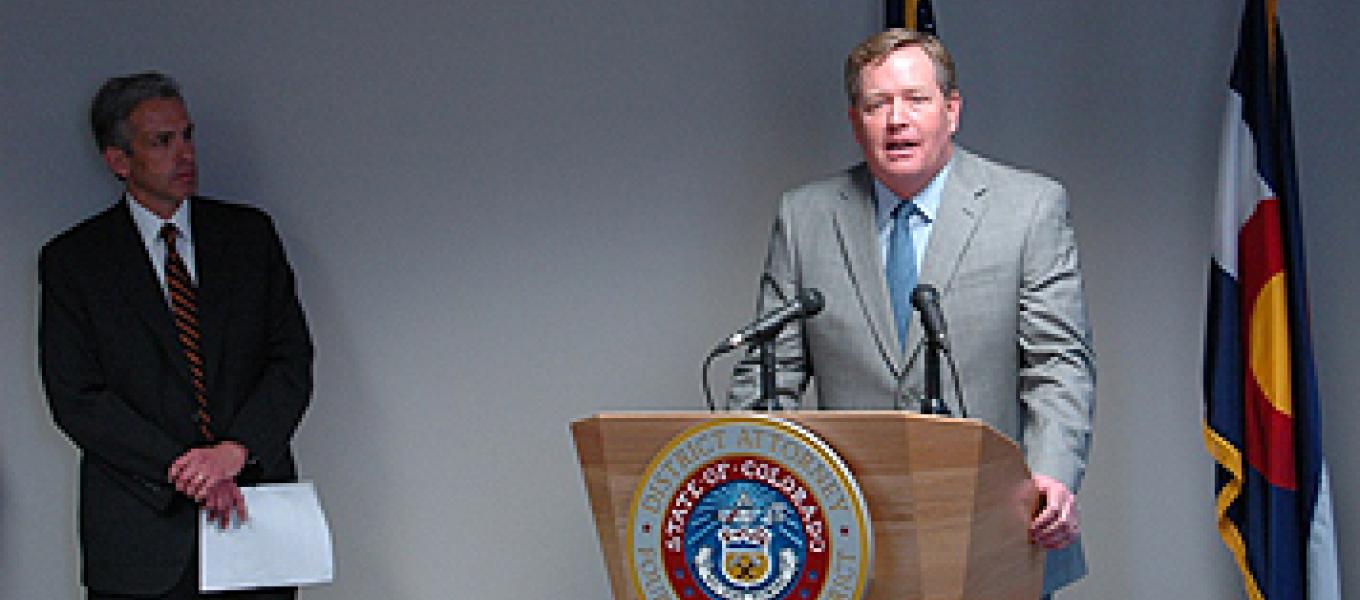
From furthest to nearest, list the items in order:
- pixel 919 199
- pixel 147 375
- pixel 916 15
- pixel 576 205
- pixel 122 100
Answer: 1. pixel 576 205
2. pixel 916 15
3. pixel 122 100
4. pixel 147 375
5. pixel 919 199

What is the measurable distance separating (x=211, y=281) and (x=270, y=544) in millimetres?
625

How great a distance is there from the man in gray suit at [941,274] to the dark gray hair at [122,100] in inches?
68.0

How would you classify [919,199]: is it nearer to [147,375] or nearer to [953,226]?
[953,226]

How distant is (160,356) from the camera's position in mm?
3787

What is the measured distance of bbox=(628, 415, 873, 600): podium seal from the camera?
2.15 meters

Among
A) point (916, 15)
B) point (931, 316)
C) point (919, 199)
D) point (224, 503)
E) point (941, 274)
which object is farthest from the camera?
point (916, 15)

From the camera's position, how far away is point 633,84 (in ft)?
14.4

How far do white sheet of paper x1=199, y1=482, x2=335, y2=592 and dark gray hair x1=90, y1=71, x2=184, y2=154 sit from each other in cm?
88

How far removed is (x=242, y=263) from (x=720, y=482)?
6.73ft

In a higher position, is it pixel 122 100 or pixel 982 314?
pixel 122 100

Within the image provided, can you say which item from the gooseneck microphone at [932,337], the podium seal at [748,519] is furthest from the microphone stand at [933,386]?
the podium seal at [748,519]

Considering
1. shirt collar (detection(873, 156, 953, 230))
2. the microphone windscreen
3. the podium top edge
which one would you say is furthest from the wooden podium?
shirt collar (detection(873, 156, 953, 230))

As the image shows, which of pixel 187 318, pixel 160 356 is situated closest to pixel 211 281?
pixel 187 318

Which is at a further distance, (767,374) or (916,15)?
(916,15)
